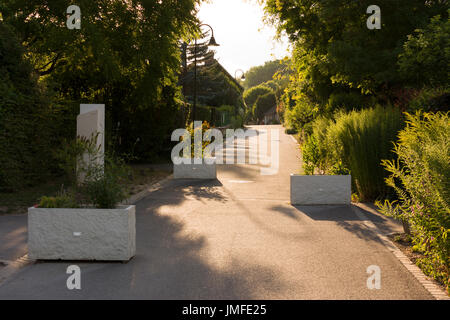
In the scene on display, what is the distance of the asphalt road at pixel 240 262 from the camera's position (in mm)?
5207

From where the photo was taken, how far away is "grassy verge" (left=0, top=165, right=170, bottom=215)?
32.8 ft

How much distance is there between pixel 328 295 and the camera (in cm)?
510

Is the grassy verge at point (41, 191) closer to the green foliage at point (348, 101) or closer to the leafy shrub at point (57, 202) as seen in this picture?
the leafy shrub at point (57, 202)

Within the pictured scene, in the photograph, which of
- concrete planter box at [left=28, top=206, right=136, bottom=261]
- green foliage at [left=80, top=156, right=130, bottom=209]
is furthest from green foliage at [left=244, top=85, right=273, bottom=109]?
concrete planter box at [left=28, top=206, right=136, bottom=261]

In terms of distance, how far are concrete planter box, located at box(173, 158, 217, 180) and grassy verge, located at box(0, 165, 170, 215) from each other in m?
0.60

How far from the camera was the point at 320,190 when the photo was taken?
429 inches

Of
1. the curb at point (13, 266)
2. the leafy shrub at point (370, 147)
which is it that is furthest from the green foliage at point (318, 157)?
the curb at point (13, 266)

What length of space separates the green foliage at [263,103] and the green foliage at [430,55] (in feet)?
290

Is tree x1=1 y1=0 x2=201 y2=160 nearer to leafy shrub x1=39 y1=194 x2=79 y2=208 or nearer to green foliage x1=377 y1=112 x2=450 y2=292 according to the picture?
leafy shrub x1=39 y1=194 x2=79 y2=208

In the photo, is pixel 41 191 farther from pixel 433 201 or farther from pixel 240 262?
pixel 433 201

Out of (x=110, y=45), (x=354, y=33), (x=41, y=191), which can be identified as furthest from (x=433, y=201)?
(x=110, y=45)

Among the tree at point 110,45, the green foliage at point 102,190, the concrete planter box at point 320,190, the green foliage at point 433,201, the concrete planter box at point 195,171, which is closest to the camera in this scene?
the green foliage at point 433,201

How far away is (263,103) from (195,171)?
290 feet

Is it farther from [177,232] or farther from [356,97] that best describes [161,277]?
[356,97]
